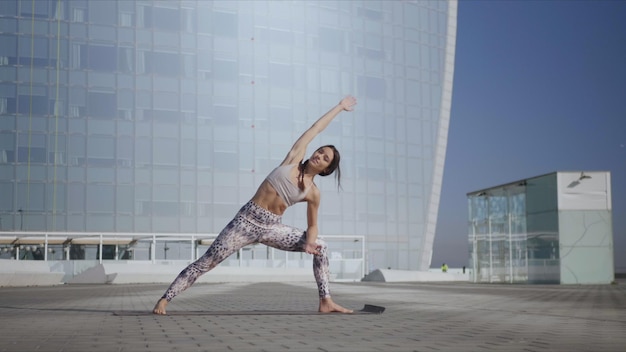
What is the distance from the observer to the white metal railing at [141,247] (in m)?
45.7

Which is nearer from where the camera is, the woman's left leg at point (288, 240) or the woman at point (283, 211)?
the woman at point (283, 211)

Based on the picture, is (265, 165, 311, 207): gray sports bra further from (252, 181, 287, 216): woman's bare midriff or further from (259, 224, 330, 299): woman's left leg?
(259, 224, 330, 299): woman's left leg

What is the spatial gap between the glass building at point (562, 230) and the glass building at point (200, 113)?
27.5 meters

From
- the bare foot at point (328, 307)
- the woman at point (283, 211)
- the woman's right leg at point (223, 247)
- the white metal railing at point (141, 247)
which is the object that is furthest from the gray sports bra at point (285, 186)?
the white metal railing at point (141, 247)

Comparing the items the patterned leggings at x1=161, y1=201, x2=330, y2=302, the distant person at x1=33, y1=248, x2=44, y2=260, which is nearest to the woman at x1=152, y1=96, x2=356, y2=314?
the patterned leggings at x1=161, y1=201, x2=330, y2=302

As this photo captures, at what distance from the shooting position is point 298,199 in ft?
30.3

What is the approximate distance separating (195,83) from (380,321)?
4790 cm

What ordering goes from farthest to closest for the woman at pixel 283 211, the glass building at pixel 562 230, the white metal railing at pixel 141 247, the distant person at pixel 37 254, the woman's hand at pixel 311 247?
the distant person at pixel 37 254 → the white metal railing at pixel 141 247 → the glass building at pixel 562 230 → the woman's hand at pixel 311 247 → the woman at pixel 283 211

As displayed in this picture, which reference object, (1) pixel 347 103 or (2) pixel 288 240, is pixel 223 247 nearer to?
(2) pixel 288 240

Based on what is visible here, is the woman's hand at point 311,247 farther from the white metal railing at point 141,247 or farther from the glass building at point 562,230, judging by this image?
the white metal railing at point 141,247

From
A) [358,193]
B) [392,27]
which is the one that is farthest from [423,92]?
[358,193]

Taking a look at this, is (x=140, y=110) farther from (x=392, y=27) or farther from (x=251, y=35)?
(x=392, y=27)

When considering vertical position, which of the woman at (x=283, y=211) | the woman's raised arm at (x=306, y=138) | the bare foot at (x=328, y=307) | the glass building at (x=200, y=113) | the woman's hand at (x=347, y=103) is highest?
the glass building at (x=200, y=113)

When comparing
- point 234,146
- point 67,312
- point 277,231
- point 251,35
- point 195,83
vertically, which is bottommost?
point 67,312
